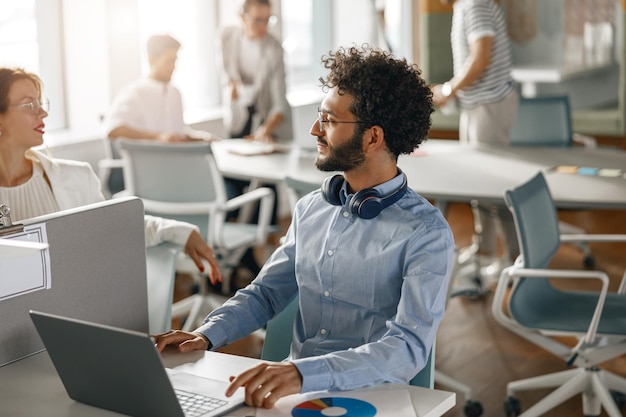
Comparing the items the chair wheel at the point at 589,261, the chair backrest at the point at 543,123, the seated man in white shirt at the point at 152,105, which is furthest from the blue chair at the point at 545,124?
the seated man in white shirt at the point at 152,105

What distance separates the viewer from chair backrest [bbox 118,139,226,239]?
166 inches

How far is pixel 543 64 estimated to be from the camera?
27.5ft

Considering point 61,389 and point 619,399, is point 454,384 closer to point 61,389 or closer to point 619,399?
point 619,399

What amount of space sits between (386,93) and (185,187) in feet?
7.35

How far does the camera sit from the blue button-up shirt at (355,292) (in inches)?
77.8

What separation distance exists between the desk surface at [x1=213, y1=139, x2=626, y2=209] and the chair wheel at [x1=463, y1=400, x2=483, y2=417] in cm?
81

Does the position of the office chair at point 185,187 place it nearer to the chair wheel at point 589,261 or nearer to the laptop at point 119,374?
the chair wheel at point 589,261

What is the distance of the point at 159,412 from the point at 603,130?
6.35 m

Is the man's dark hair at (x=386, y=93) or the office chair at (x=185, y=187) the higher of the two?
the man's dark hair at (x=386, y=93)

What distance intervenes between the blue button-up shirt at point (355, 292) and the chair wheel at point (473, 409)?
1360 millimetres

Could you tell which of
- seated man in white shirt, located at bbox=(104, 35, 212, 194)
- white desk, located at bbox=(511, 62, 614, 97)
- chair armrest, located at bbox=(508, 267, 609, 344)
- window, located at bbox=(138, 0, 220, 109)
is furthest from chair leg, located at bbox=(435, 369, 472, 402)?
white desk, located at bbox=(511, 62, 614, 97)

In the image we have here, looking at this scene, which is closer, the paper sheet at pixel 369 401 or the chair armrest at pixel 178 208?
the paper sheet at pixel 369 401

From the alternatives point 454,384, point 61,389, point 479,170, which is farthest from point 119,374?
point 479,170

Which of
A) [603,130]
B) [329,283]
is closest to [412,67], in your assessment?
[329,283]
